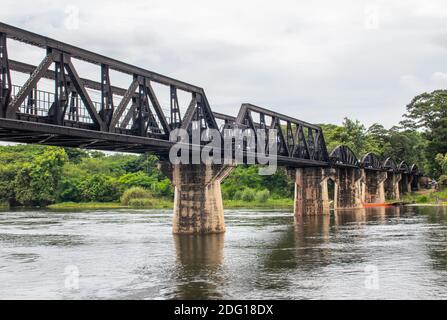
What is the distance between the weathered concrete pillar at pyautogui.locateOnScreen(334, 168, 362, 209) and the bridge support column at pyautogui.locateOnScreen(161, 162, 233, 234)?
6312 centimetres

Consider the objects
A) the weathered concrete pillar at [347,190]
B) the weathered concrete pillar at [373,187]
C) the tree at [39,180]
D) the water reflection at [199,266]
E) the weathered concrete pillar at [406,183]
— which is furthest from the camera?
the weathered concrete pillar at [406,183]

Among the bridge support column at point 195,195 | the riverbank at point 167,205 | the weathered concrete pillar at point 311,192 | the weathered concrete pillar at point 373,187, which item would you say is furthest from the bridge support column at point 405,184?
the bridge support column at point 195,195

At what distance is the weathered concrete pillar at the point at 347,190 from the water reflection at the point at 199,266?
6446 cm

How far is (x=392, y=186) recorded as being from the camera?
15300 cm

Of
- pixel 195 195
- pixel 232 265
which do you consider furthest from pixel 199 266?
pixel 195 195

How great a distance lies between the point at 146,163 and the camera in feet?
611

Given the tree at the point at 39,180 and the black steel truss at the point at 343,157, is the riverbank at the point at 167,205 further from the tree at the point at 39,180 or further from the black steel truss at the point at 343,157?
the black steel truss at the point at 343,157

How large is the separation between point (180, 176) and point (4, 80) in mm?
26900

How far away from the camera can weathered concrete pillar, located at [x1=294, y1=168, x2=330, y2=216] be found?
92188 mm

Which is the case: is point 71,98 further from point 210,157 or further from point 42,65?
point 210,157

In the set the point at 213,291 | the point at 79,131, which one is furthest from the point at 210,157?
the point at 213,291

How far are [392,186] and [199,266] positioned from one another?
124303 millimetres

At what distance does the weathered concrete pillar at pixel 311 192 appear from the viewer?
92.2 meters
